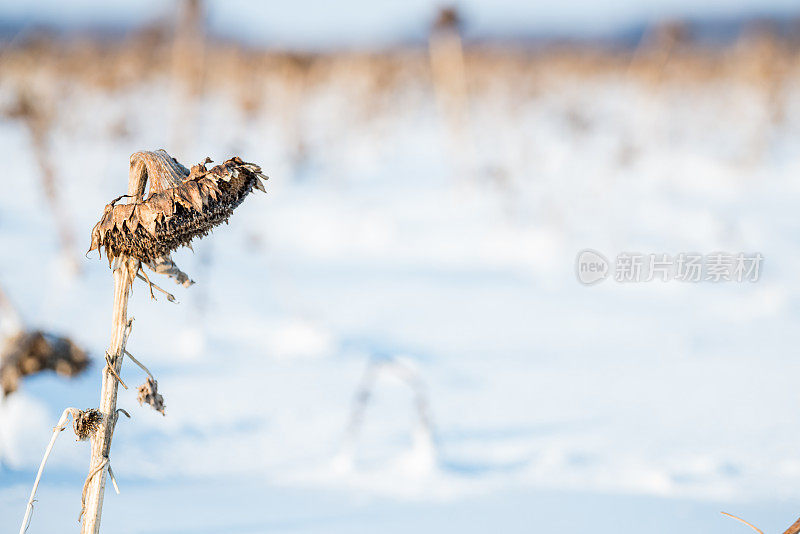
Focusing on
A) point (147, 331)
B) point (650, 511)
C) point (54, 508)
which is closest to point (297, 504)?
point (54, 508)

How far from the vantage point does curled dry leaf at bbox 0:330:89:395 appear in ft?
6.10

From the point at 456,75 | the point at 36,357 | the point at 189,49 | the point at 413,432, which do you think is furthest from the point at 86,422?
the point at 456,75

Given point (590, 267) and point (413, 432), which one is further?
point (590, 267)

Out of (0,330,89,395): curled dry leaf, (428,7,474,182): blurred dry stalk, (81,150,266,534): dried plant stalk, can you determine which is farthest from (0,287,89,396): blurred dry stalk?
(428,7,474,182): blurred dry stalk

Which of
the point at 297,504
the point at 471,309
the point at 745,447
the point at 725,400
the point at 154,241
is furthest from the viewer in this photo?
the point at 471,309

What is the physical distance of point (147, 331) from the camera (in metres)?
3.72

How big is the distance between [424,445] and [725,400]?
1.76 meters

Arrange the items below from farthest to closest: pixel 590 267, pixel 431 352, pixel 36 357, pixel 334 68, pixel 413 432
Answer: pixel 334 68 < pixel 590 267 < pixel 431 352 < pixel 413 432 < pixel 36 357

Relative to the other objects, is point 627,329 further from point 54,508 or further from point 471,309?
point 54,508

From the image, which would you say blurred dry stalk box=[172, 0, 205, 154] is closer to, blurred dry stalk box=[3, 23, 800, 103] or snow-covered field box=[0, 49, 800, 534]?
blurred dry stalk box=[3, 23, 800, 103]

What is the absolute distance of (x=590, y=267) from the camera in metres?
5.63

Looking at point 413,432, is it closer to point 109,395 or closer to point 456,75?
point 109,395

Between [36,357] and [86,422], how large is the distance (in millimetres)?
860

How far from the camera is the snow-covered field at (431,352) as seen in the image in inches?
92.5
